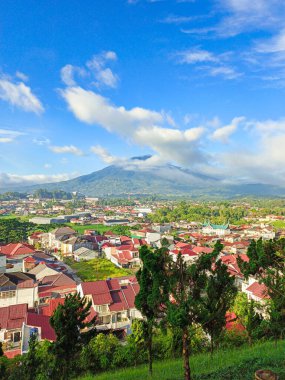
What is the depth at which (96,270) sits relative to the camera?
3005cm

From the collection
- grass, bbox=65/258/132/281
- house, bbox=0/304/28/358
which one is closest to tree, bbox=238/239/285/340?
house, bbox=0/304/28/358

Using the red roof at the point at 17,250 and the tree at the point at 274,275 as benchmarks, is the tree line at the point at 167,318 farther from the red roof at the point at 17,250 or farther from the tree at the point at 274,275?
the red roof at the point at 17,250

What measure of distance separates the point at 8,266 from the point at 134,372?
73.6 feet

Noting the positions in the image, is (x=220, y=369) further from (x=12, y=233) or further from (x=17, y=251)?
(x=12, y=233)

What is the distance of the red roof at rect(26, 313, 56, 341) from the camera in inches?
530

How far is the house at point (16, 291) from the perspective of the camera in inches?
747

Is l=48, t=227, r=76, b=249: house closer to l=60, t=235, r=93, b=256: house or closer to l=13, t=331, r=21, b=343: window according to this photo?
l=60, t=235, r=93, b=256: house

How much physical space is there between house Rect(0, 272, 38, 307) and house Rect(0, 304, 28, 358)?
4.02m

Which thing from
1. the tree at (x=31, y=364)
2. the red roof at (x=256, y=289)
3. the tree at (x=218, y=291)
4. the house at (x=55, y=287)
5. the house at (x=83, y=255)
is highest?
the tree at (x=218, y=291)

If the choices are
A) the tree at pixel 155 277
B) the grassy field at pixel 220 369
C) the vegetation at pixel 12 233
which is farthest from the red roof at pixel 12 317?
the vegetation at pixel 12 233

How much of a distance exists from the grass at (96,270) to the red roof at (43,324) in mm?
11990

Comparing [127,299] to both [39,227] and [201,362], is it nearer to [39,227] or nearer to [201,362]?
[201,362]

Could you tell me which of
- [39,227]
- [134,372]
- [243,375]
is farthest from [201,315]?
[39,227]

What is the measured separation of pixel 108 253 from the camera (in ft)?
119
